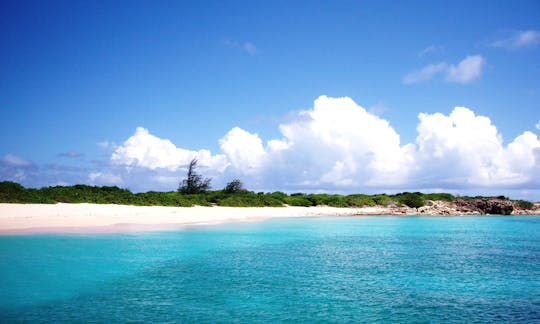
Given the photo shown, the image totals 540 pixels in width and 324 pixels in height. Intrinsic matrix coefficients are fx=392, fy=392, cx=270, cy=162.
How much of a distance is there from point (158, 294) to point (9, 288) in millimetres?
4809

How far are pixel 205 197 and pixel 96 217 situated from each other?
27843mm

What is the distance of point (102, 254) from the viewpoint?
19.7 m

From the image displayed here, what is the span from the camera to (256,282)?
14.5m

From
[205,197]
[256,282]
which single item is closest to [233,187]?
[205,197]

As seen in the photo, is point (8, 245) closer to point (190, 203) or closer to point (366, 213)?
point (190, 203)

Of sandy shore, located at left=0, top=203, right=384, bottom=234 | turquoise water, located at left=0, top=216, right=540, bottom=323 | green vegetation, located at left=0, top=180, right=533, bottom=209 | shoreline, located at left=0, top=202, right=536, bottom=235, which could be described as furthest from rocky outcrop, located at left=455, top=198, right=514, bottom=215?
turquoise water, located at left=0, top=216, right=540, bottom=323

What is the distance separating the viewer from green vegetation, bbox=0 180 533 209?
40463 mm

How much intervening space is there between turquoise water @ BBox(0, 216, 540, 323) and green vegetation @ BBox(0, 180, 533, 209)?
18431 mm

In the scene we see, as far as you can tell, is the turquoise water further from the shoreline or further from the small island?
the small island

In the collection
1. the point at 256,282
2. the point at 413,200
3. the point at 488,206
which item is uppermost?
the point at 413,200

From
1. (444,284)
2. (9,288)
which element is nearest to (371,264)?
(444,284)

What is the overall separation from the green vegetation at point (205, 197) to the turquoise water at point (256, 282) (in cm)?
1843

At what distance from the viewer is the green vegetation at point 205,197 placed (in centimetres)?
4046

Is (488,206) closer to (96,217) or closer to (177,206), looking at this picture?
(177,206)
